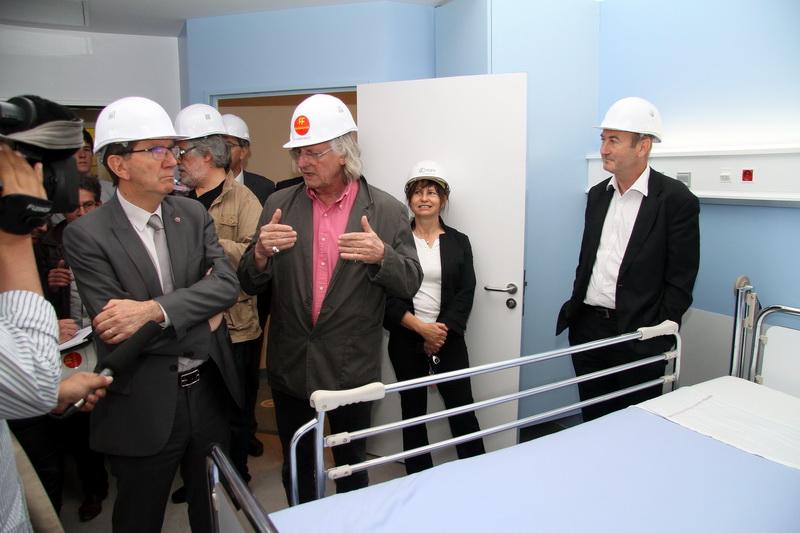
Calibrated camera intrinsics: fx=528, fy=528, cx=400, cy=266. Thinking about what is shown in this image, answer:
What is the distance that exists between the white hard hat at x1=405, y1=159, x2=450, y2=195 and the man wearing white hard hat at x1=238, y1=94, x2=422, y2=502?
0.60m

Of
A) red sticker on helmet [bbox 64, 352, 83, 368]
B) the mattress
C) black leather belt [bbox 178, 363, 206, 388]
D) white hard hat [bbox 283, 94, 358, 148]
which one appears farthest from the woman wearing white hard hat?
red sticker on helmet [bbox 64, 352, 83, 368]

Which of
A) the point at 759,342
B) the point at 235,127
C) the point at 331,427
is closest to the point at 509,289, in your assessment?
the point at 759,342

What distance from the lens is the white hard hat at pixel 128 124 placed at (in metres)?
1.74

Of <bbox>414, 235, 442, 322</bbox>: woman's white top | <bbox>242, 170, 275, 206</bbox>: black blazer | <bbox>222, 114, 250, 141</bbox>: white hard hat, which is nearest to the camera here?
<bbox>414, 235, 442, 322</bbox>: woman's white top

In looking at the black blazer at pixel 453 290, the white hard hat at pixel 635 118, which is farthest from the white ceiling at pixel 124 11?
the black blazer at pixel 453 290

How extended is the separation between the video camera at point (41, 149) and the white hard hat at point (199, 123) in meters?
1.81

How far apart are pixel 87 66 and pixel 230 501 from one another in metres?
4.16

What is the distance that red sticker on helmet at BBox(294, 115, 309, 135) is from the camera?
212 cm

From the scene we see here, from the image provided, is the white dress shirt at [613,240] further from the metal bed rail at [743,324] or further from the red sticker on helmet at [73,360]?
the red sticker on helmet at [73,360]

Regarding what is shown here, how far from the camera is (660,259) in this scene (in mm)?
2352

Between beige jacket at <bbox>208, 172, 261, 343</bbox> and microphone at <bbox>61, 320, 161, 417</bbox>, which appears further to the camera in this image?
beige jacket at <bbox>208, 172, 261, 343</bbox>

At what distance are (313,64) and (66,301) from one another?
2187 mm

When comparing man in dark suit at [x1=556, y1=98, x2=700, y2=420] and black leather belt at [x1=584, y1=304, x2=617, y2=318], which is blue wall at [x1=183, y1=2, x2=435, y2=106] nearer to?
man in dark suit at [x1=556, y1=98, x2=700, y2=420]

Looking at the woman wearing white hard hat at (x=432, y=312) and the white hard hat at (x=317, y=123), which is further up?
the white hard hat at (x=317, y=123)
